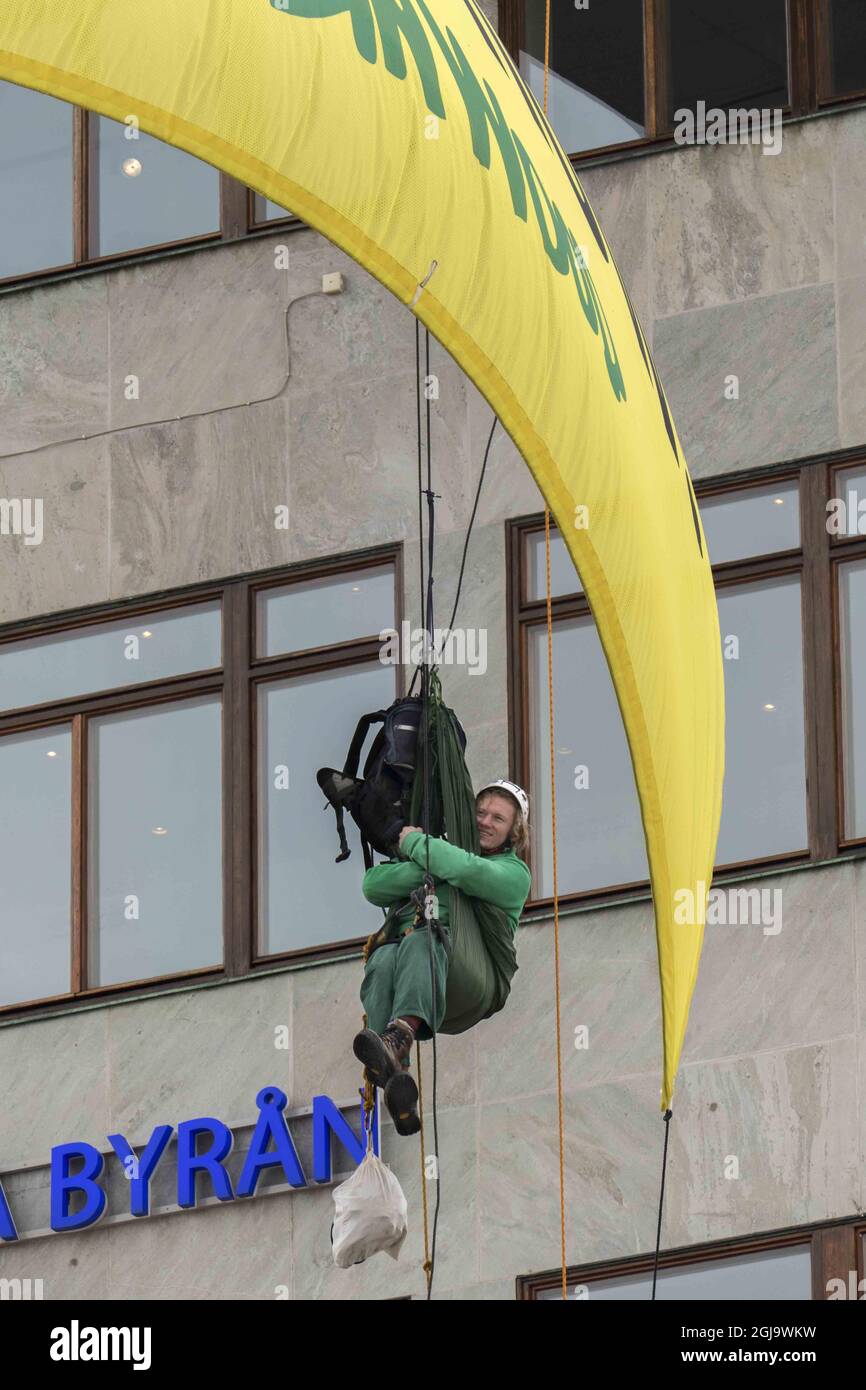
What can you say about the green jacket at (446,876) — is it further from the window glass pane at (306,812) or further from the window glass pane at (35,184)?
the window glass pane at (35,184)

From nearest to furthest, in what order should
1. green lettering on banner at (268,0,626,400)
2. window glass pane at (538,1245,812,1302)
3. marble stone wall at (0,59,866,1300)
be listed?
1. green lettering on banner at (268,0,626,400)
2. window glass pane at (538,1245,812,1302)
3. marble stone wall at (0,59,866,1300)

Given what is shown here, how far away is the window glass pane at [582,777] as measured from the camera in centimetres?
2144

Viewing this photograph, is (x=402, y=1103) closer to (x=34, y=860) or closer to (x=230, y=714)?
(x=230, y=714)

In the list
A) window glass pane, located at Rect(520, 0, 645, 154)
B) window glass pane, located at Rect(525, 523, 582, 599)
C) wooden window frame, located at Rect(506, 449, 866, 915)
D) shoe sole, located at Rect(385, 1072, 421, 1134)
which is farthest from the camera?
window glass pane, located at Rect(520, 0, 645, 154)

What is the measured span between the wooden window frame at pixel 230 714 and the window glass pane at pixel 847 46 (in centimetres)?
328

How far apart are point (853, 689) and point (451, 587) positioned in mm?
2236

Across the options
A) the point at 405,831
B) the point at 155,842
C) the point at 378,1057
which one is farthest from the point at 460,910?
the point at 155,842

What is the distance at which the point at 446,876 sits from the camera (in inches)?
686

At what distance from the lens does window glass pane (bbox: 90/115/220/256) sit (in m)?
23.6

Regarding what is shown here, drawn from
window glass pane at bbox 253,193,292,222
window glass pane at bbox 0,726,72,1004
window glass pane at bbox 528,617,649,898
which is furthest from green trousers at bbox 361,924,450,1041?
window glass pane at bbox 253,193,292,222

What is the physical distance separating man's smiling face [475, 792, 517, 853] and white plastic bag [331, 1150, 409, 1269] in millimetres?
1542

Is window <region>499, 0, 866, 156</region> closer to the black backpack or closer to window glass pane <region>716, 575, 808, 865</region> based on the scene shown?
window glass pane <region>716, 575, 808, 865</region>
